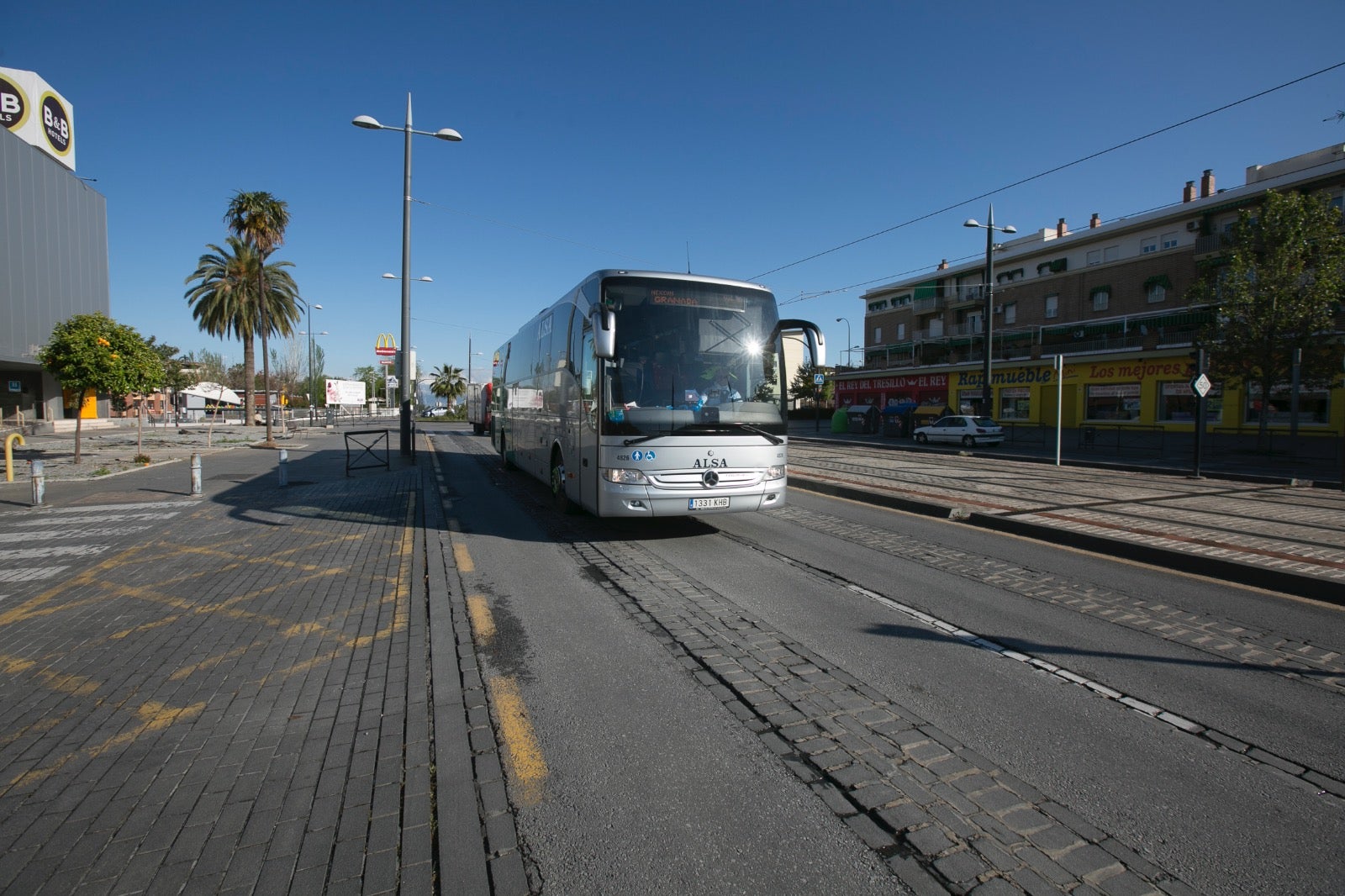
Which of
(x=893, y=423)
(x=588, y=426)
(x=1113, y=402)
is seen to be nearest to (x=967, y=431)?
(x=893, y=423)

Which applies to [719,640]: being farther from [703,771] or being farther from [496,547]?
[496,547]

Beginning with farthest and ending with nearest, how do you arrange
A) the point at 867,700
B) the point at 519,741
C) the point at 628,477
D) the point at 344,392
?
the point at 344,392 < the point at 628,477 < the point at 867,700 < the point at 519,741

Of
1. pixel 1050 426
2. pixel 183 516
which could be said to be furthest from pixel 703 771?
pixel 1050 426

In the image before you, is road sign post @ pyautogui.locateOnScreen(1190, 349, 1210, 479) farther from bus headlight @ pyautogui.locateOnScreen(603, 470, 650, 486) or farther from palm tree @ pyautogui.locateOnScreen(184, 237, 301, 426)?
palm tree @ pyautogui.locateOnScreen(184, 237, 301, 426)

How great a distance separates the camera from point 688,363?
8.06 metres

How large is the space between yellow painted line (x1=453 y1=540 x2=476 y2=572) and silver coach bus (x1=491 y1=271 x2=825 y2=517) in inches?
61.4

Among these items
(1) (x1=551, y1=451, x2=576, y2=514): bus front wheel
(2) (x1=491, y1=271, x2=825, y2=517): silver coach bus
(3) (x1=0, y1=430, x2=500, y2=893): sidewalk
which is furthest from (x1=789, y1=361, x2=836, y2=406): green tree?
(3) (x1=0, y1=430, x2=500, y2=893): sidewalk

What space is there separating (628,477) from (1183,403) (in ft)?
128

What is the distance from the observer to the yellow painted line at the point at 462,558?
7.05 meters

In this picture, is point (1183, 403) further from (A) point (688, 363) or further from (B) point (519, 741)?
(B) point (519, 741)

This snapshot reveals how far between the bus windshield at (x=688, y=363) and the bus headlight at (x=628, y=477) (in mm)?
434

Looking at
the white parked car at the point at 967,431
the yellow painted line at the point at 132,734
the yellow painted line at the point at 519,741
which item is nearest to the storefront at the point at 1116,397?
the white parked car at the point at 967,431

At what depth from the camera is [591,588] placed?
6289mm

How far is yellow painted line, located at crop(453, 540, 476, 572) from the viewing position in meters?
7.05
